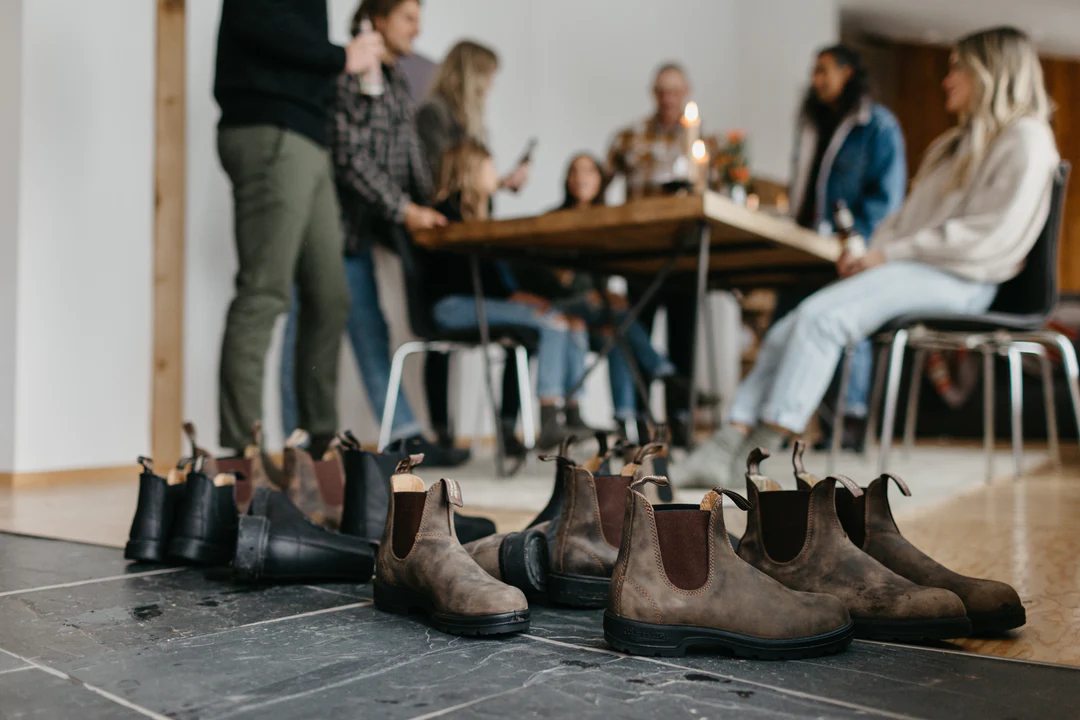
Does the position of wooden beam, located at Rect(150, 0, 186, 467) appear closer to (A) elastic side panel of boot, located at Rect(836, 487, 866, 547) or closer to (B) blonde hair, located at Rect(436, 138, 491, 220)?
(B) blonde hair, located at Rect(436, 138, 491, 220)

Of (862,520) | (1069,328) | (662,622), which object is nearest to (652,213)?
(862,520)

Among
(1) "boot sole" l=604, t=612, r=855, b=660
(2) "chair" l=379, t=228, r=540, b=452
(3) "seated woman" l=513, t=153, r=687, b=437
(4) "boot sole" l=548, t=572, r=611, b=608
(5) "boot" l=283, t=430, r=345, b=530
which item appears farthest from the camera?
(3) "seated woman" l=513, t=153, r=687, b=437

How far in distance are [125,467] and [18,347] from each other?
0.49 m

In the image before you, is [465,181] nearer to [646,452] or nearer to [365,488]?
[365,488]

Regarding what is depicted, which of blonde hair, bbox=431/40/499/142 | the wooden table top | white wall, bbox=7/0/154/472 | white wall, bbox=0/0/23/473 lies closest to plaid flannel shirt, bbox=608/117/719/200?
blonde hair, bbox=431/40/499/142

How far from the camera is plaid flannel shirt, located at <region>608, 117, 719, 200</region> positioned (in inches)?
143

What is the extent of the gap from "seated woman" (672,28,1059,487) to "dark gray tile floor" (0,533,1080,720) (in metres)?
1.07

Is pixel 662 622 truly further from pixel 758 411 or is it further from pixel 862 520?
pixel 758 411

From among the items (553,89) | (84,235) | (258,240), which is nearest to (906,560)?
(258,240)

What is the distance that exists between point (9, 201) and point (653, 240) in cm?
183

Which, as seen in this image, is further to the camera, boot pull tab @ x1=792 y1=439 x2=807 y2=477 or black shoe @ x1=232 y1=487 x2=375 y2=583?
black shoe @ x1=232 y1=487 x2=375 y2=583

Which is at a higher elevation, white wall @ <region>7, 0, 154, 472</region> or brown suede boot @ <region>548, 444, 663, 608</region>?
white wall @ <region>7, 0, 154, 472</region>

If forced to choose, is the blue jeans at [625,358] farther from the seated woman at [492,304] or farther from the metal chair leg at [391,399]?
the metal chair leg at [391,399]

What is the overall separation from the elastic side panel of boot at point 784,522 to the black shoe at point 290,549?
21.4 inches
